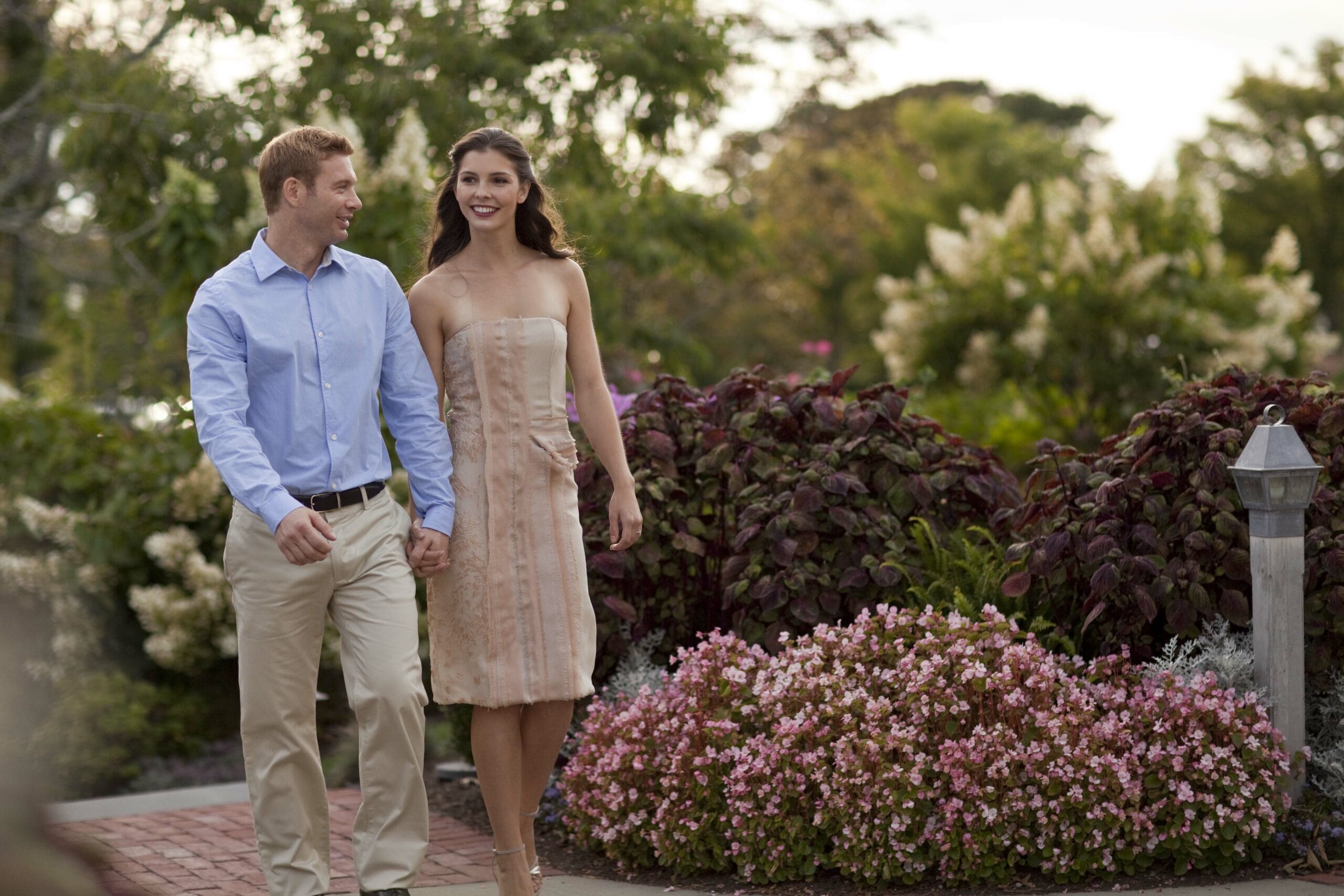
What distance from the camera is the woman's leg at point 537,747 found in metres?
3.83

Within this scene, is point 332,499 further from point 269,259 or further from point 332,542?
point 269,259

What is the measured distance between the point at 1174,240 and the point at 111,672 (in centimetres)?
1097

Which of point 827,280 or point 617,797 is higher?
point 827,280

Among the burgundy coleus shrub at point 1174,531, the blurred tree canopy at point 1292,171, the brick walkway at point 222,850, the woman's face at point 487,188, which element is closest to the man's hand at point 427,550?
the woman's face at point 487,188

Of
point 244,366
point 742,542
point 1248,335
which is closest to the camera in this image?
point 244,366

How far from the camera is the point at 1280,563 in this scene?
162 inches

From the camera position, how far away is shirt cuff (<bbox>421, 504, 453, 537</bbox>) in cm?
361

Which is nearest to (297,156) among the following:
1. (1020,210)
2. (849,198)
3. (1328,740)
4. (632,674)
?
(632,674)

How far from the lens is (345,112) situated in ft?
30.6

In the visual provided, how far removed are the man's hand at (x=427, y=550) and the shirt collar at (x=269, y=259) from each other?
0.68m

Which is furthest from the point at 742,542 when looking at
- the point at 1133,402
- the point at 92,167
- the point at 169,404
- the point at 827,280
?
the point at 827,280

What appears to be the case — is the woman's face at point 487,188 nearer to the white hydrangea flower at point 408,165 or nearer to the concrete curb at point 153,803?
the concrete curb at point 153,803

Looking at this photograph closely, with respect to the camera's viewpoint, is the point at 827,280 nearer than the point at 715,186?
No

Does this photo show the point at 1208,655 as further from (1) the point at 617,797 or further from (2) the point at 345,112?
(2) the point at 345,112
